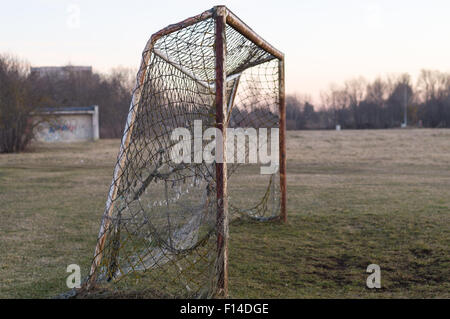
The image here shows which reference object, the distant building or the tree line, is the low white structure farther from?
the distant building

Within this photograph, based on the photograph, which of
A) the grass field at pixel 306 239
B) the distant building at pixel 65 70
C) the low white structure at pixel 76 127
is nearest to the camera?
the grass field at pixel 306 239

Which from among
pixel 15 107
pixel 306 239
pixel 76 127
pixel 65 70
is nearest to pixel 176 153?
pixel 306 239

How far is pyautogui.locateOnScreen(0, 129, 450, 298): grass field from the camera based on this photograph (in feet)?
15.1

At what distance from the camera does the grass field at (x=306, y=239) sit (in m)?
4.60

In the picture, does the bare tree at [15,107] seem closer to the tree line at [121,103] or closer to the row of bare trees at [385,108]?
the tree line at [121,103]

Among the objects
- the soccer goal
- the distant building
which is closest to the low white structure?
the distant building

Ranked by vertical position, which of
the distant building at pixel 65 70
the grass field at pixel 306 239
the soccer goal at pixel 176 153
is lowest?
the grass field at pixel 306 239

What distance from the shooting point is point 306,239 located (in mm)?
6379

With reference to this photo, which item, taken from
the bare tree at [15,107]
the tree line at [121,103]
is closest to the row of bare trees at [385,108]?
the tree line at [121,103]

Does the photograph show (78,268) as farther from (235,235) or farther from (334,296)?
(334,296)

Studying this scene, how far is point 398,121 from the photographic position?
68875mm

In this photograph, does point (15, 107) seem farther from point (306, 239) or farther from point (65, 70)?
point (65, 70)
